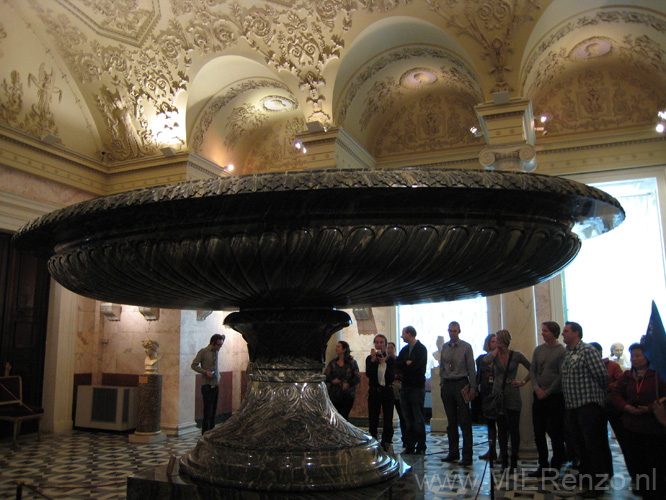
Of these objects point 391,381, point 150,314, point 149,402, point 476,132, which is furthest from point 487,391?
point 150,314

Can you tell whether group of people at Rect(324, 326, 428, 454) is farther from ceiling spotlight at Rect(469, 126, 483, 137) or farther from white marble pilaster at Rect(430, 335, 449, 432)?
ceiling spotlight at Rect(469, 126, 483, 137)

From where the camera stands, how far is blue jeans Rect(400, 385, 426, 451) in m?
6.50


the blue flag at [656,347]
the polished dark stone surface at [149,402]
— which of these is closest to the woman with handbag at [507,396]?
the blue flag at [656,347]

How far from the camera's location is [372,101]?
400 inches

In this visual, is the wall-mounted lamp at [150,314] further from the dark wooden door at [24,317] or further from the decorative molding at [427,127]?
the decorative molding at [427,127]

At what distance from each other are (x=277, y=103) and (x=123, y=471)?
7461mm

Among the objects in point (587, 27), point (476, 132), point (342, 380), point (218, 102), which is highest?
point (587, 27)

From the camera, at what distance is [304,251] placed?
5.57 ft

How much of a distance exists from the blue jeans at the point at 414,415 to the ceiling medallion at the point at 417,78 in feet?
18.8

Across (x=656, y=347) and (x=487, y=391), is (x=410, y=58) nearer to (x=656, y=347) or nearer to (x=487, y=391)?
(x=487, y=391)

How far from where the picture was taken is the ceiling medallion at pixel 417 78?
9.69 metres

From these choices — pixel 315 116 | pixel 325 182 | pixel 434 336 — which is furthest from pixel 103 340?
pixel 325 182

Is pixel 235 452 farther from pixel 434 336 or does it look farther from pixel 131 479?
pixel 434 336

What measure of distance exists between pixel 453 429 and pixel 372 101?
245 inches
